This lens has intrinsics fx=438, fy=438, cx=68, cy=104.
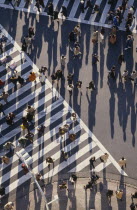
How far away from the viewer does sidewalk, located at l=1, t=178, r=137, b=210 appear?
1448 inches

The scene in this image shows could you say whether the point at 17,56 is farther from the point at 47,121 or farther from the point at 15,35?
the point at 47,121

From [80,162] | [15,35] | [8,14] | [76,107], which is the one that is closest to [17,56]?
[15,35]

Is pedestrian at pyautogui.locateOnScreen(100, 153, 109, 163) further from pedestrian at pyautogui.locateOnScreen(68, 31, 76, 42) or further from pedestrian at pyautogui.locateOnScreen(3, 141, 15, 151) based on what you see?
pedestrian at pyautogui.locateOnScreen(68, 31, 76, 42)

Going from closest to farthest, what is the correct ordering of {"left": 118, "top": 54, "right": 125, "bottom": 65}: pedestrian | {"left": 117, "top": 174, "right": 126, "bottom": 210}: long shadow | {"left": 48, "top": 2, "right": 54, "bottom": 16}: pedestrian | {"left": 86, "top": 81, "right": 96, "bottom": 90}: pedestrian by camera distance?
{"left": 117, "top": 174, "right": 126, "bottom": 210}: long shadow → {"left": 86, "top": 81, "right": 96, "bottom": 90}: pedestrian → {"left": 118, "top": 54, "right": 125, "bottom": 65}: pedestrian → {"left": 48, "top": 2, "right": 54, "bottom": 16}: pedestrian

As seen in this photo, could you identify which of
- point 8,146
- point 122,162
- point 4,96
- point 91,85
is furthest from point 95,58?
point 8,146

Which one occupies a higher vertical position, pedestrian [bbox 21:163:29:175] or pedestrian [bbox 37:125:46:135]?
pedestrian [bbox 37:125:46:135]

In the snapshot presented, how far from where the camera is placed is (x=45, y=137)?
132ft

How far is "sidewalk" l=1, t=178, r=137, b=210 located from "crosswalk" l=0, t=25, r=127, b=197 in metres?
1.32

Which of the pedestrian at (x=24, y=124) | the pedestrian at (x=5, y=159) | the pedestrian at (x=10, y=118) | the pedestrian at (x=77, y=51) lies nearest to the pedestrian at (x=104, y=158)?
the pedestrian at (x=24, y=124)

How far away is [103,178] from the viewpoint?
38094 millimetres

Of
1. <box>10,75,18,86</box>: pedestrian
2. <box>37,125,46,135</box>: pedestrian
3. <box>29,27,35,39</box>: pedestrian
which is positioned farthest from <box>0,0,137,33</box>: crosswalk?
<box>37,125,46,135</box>: pedestrian

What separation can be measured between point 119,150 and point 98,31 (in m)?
13.1

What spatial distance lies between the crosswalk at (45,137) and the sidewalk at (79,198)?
1.32 m

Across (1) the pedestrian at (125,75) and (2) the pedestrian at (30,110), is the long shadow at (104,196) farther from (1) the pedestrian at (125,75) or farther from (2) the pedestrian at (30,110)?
(1) the pedestrian at (125,75)
